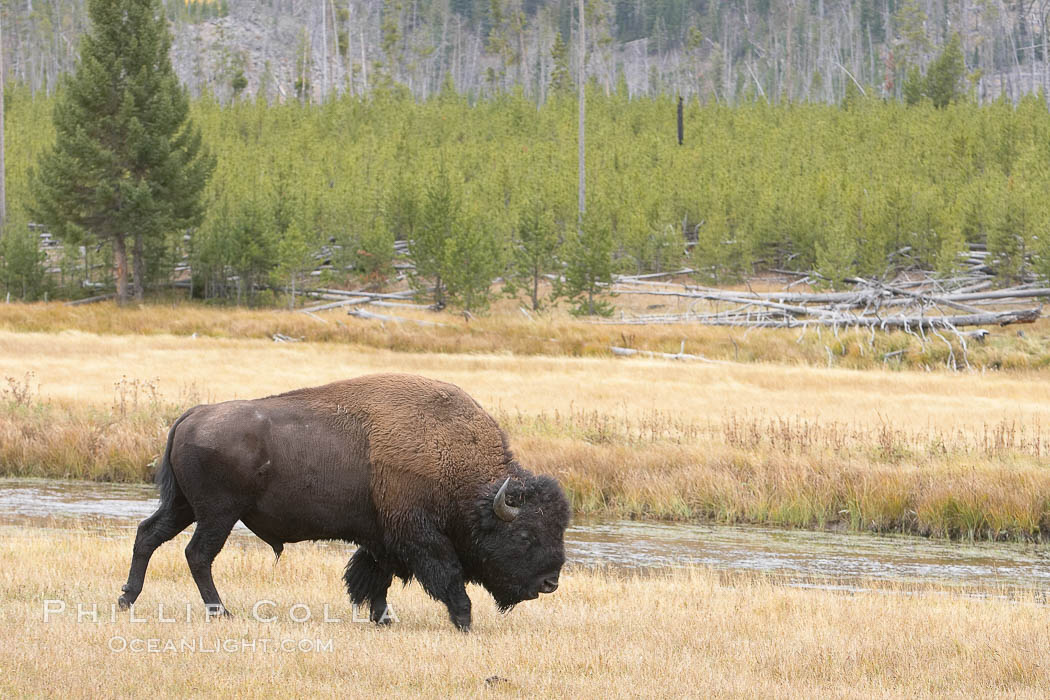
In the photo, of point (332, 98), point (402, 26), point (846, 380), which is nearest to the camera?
point (846, 380)

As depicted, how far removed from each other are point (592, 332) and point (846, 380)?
10842 mm

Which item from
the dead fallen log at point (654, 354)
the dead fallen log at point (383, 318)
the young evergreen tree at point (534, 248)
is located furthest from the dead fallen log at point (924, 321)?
the dead fallen log at point (383, 318)

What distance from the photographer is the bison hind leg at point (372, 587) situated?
8516 mm

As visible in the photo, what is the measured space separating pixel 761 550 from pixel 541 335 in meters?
22.2

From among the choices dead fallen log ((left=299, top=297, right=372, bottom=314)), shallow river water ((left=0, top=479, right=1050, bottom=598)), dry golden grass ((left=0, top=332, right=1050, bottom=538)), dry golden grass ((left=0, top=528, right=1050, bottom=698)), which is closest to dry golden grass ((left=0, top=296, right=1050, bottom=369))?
dry golden grass ((left=0, top=332, right=1050, bottom=538))

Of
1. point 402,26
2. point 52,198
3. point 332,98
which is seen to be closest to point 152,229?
point 52,198

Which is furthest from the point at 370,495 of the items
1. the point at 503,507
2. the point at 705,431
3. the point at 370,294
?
the point at 370,294

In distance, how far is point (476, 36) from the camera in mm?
166375

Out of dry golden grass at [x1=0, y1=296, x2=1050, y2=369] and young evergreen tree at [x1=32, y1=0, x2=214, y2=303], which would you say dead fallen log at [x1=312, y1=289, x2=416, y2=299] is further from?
young evergreen tree at [x1=32, y1=0, x2=214, y2=303]

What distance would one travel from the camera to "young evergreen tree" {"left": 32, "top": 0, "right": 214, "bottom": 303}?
43875 mm

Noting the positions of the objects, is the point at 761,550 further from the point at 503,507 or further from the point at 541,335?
the point at 541,335

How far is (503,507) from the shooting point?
806cm

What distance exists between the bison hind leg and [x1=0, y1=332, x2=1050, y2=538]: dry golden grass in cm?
834

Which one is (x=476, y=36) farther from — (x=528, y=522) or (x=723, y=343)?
(x=528, y=522)
